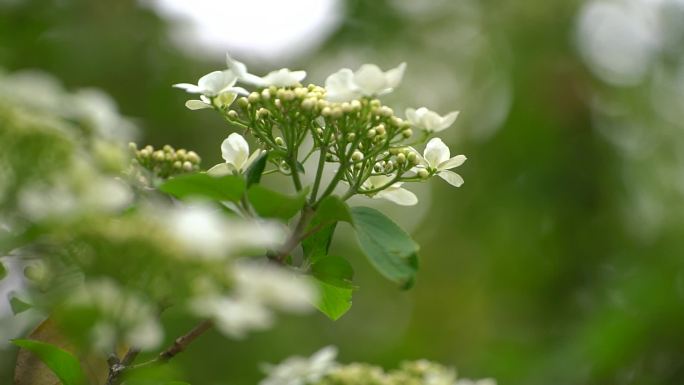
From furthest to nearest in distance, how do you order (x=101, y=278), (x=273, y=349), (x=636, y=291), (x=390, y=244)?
(x=273, y=349) < (x=636, y=291) < (x=390, y=244) < (x=101, y=278)

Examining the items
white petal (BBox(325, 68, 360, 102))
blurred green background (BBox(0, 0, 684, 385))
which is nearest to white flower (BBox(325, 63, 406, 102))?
white petal (BBox(325, 68, 360, 102))

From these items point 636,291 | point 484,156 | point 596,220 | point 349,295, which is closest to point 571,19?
point 484,156

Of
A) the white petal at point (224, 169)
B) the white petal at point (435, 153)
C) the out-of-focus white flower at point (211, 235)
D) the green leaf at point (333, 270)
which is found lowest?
the out-of-focus white flower at point (211, 235)

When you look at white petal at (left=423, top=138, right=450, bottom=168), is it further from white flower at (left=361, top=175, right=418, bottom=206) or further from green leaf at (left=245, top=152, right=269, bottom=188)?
green leaf at (left=245, top=152, right=269, bottom=188)

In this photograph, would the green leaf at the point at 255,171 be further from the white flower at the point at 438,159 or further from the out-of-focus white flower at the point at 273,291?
the out-of-focus white flower at the point at 273,291

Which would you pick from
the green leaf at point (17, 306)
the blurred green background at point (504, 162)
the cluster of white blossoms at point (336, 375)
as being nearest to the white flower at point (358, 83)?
the cluster of white blossoms at point (336, 375)

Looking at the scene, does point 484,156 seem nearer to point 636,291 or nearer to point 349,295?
point 636,291

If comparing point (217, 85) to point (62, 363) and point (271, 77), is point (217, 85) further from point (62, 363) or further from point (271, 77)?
point (62, 363)
